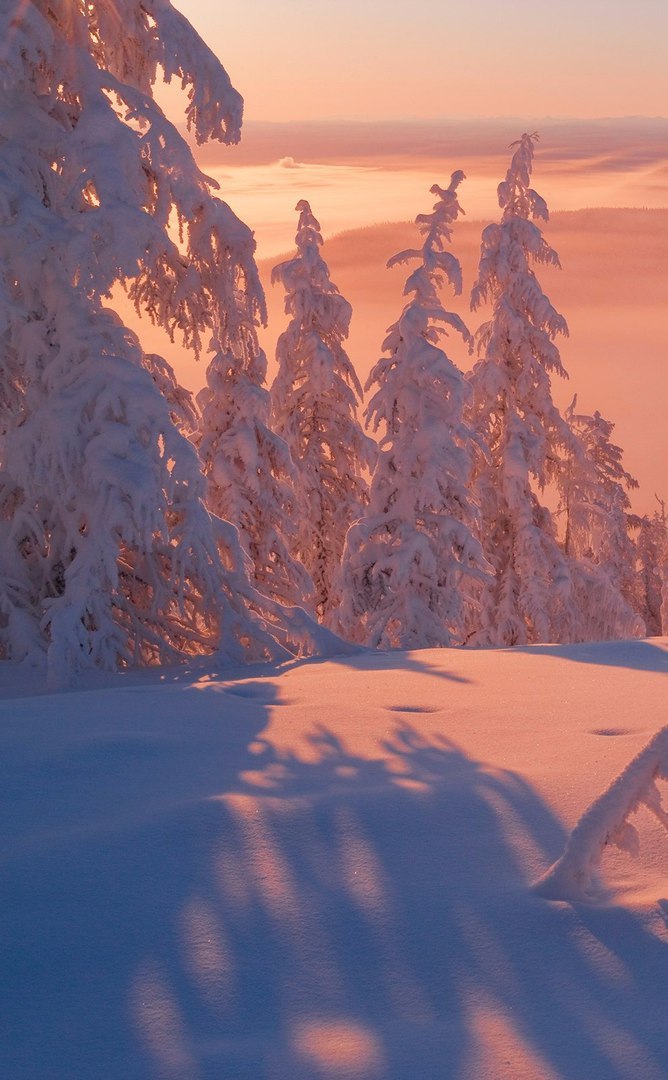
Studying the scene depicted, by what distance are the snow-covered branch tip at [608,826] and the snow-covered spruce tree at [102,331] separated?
5195 millimetres

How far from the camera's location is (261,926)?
2912 millimetres

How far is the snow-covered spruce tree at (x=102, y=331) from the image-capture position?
763 centimetres

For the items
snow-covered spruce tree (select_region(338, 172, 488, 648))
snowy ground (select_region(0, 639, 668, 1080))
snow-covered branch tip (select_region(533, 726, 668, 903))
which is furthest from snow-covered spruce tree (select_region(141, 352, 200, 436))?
snow-covered branch tip (select_region(533, 726, 668, 903))

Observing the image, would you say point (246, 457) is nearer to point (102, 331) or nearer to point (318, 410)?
point (318, 410)

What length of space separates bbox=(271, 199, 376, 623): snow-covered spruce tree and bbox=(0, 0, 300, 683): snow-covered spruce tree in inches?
361

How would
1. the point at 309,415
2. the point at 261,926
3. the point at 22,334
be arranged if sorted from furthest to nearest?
the point at 309,415 < the point at 22,334 < the point at 261,926

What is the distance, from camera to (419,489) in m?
14.6

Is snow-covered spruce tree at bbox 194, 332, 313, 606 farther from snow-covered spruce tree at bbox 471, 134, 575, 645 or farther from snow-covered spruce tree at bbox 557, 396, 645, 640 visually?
snow-covered spruce tree at bbox 557, 396, 645, 640

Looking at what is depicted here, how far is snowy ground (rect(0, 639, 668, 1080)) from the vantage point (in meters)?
2.39

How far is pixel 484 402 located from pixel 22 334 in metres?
13.2

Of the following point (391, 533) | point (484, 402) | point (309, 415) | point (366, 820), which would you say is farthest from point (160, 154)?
point (484, 402)

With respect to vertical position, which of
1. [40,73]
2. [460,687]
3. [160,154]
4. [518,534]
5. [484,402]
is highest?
[40,73]

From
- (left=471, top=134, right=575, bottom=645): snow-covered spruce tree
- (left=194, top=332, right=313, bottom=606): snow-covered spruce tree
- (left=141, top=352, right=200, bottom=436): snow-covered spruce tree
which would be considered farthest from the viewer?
(left=471, top=134, right=575, bottom=645): snow-covered spruce tree

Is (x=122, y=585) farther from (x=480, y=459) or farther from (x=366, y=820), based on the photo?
(x=480, y=459)
